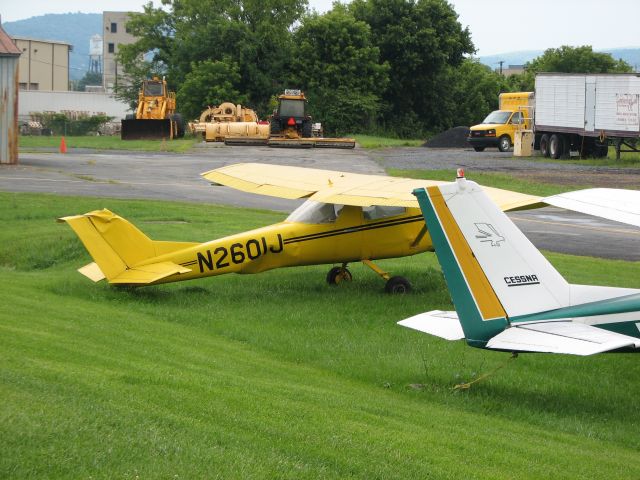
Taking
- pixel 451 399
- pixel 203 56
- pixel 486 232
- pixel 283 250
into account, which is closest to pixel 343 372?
pixel 451 399

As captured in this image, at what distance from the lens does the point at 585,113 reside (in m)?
44.8

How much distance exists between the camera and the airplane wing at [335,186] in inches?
564

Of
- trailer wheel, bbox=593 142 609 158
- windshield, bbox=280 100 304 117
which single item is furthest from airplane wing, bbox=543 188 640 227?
windshield, bbox=280 100 304 117

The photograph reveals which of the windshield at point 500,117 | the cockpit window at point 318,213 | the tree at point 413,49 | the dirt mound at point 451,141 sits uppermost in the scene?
the tree at point 413,49

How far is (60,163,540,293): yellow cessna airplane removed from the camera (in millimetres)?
14312

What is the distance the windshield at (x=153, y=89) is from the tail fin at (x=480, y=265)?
56.0 metres

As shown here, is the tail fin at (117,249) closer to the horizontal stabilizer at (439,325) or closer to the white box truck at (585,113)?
the horizontal stabilizer at (439,325)

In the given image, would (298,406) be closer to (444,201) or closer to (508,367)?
(444,201)

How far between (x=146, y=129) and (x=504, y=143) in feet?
70.0

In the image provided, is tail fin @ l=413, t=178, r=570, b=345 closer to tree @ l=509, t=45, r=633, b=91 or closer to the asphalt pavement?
the asphalt pavement

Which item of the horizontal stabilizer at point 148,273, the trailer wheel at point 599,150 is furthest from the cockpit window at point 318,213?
the trailer wheel at point 599,150

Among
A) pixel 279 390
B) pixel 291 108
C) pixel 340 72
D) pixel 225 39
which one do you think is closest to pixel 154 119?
pixel 291 108

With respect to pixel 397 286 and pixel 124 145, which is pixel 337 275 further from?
pixel 124 145

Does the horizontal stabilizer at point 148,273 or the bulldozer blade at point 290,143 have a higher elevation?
the bulldozer blade at point 290,143
